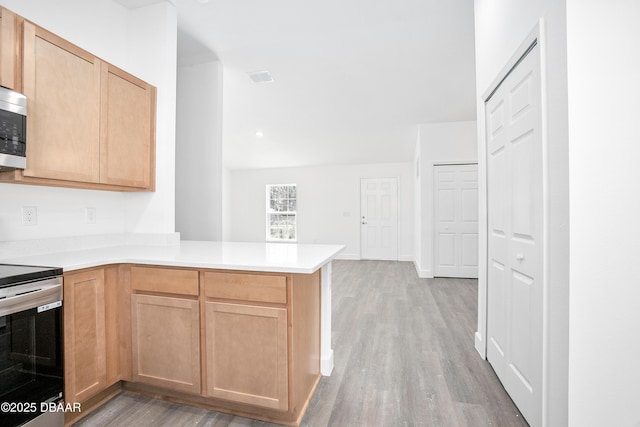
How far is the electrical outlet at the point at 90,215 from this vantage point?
2.16 metres

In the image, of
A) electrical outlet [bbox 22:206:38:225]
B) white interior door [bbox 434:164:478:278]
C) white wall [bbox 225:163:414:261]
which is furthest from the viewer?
white wall [bbox 225:163:414:261]

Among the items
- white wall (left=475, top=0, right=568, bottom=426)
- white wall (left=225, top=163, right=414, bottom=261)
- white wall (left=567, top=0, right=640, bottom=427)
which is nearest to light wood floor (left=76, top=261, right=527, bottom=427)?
white wall (left=475, top=0, right=568, bottom=426)

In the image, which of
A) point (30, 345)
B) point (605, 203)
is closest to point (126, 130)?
point (30, 345)

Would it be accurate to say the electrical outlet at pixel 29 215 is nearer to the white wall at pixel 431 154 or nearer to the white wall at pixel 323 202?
the white wall at pixel 431 154

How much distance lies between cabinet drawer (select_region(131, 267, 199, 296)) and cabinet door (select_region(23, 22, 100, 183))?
2.46 feet

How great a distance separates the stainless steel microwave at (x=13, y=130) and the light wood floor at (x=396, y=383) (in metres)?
1.41

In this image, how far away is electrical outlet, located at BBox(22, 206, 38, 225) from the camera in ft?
5.87

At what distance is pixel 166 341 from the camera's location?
1675 mm

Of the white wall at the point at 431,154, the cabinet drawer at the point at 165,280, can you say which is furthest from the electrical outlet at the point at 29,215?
the white wall at the point at 431,154

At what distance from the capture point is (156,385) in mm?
1706

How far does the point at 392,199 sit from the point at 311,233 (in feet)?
7.08

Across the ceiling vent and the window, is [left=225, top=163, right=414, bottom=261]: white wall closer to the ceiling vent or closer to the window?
the window

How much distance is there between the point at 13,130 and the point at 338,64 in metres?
2.96

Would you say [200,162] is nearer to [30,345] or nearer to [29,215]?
[29,215]
